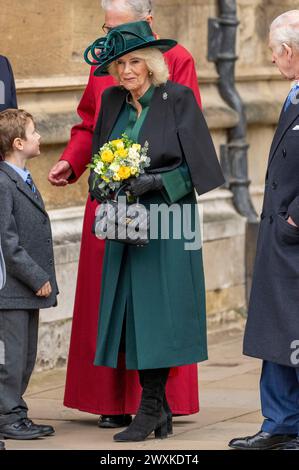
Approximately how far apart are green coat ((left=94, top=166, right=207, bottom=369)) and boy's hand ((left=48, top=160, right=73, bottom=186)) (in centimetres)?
56

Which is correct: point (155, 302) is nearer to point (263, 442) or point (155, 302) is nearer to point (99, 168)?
point (99, 168)

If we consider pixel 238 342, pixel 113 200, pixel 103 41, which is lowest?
pixel 238 342

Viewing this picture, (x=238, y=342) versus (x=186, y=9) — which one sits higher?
(x=186, y=9)

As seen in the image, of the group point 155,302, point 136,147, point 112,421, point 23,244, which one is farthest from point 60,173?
point 112,421

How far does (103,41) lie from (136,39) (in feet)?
0.54

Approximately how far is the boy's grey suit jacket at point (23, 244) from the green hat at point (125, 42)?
65 cm

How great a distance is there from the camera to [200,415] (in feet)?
24.7

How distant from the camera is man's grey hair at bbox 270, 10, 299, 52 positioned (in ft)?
20.4

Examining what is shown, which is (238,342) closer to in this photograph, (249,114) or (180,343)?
(249,114)

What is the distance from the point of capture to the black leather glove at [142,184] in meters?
6.49

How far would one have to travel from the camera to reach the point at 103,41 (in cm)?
670

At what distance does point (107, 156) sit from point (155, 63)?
1.55 ft

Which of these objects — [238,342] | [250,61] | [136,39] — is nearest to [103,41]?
[136,39]

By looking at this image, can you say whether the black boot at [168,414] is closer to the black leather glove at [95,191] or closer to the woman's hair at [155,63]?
the black leather glove at [95,191]
